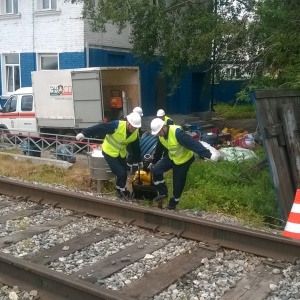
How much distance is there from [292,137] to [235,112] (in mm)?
19277

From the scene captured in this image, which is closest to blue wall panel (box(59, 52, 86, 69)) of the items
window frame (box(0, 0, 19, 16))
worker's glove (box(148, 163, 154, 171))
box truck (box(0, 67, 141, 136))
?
box truck (box(0, 67, 141, 136))

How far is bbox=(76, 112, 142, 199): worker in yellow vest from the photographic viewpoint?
28.9ft

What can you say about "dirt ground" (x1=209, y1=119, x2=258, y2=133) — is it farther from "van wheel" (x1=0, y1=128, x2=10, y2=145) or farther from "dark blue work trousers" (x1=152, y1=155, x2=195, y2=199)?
"dark blue work trousers" (x1=152, y1=155, x2=195, y2=199)

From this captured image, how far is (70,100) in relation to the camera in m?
16.9

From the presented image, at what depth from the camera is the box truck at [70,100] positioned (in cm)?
1656

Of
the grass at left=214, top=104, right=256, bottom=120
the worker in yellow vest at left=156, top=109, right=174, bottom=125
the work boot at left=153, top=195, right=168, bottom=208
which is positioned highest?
the worker in yellow vest at left=156, top=109, right=174, bottom=125

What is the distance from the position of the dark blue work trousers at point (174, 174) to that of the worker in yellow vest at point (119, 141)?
0.72 m

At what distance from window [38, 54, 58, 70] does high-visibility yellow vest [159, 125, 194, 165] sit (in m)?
13.9

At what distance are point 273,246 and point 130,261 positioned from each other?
1623 millimetres

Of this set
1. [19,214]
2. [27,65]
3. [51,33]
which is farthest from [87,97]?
[19,214]

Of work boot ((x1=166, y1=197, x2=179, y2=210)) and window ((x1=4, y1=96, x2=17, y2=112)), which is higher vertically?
window ((x1=4, y1=96, x2=17, y2=112))

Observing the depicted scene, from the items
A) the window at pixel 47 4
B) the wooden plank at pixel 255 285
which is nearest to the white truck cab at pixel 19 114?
the window at pixel 47 4

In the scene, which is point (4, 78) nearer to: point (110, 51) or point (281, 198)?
point (110, 51)

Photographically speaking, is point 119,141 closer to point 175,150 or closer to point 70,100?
point 175,150
